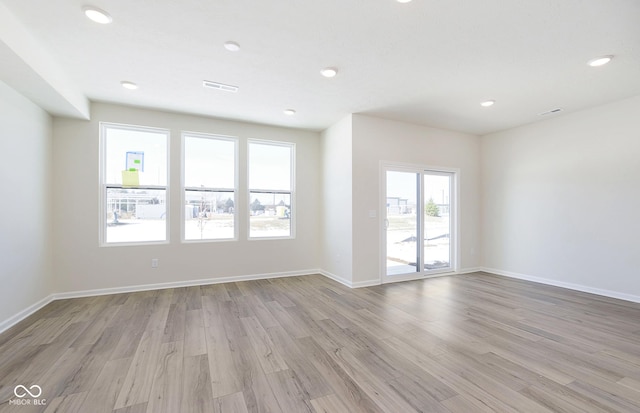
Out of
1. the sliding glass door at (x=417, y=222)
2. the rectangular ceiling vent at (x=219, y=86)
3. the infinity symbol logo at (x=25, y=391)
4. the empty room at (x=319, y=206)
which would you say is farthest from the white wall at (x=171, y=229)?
the infinity symbol logo at (x=25, y=391)

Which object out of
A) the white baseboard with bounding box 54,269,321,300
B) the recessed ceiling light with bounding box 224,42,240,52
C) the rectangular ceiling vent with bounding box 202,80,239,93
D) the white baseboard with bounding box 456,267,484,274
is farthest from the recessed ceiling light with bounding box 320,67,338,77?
the white baseboard with bounding box 456,267,484,274

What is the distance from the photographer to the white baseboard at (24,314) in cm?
290

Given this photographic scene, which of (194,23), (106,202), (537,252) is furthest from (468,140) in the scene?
(106,202)

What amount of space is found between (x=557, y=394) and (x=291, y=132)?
16.5 feet

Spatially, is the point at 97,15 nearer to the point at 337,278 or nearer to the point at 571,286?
the point at 337,278

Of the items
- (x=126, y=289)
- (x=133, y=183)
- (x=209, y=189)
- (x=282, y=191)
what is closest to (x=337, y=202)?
(x=282, y=191)

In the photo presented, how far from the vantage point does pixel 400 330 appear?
2.91 metres

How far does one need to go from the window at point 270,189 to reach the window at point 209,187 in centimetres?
35

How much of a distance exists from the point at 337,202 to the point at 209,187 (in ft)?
7.61

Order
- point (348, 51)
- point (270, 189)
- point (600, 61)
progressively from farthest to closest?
1. point (270, 189)
2. point (600, 61)
3. point (348, 51)

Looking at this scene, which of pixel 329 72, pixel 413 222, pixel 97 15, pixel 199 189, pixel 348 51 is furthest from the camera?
pixel 413 222

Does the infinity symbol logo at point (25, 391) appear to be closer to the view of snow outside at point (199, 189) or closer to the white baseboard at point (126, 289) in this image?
the white baseboard at point (126, 289)

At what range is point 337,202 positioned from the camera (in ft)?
16.4

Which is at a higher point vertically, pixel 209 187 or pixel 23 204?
pixel 209 187
